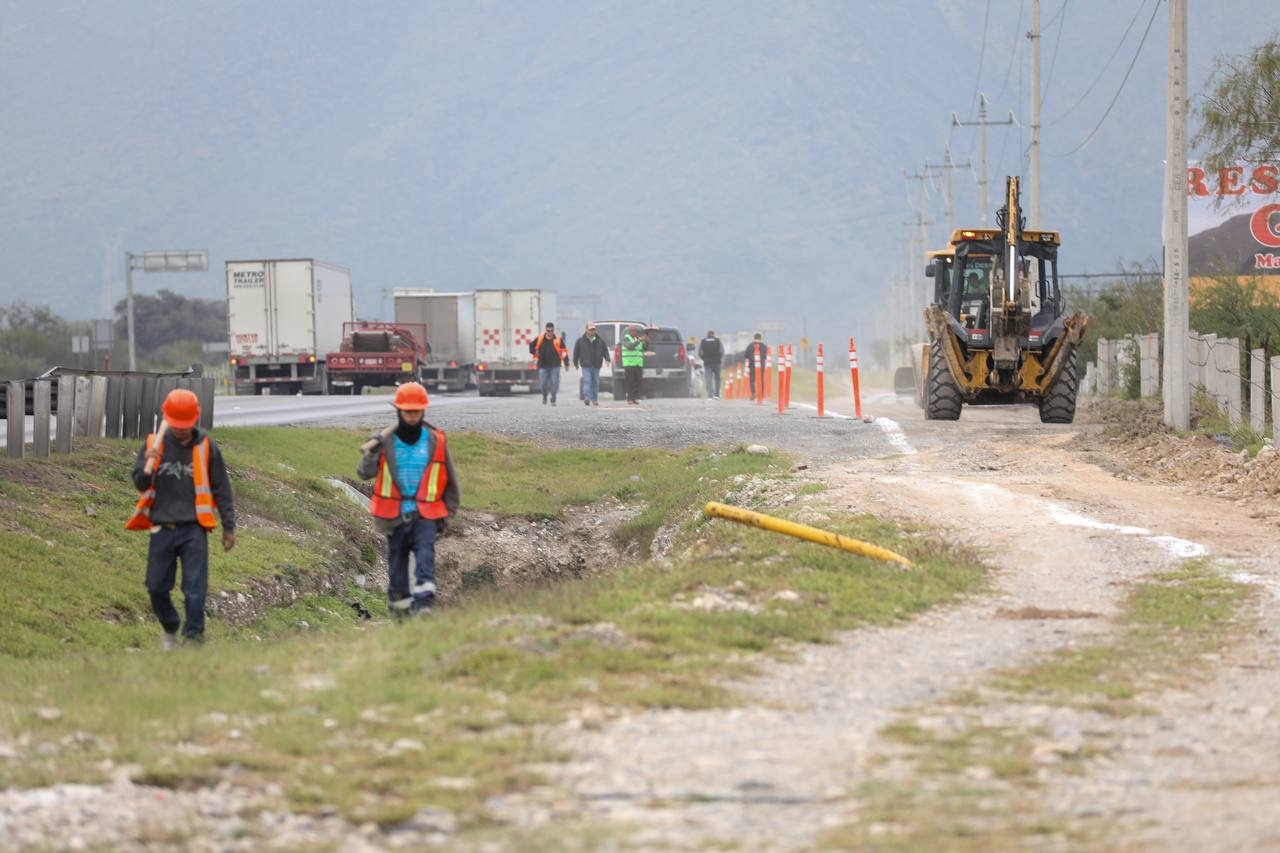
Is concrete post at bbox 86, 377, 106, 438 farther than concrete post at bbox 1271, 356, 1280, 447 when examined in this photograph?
Yes

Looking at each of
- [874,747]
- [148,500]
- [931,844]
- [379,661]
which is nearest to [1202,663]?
[874,747]

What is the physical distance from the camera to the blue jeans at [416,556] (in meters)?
11.0

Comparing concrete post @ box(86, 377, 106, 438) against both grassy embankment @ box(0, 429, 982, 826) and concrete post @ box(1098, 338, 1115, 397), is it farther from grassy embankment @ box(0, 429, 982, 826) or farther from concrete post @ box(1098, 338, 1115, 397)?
concrete post @ box(1098, 338, 1115, 397)

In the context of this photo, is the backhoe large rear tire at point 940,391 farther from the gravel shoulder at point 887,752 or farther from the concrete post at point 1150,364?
the gravel shoulder at point 887,752

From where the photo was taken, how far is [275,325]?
53.9 metres

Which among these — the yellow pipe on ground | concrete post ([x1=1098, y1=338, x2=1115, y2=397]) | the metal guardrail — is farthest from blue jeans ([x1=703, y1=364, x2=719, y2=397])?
the yellow pipe on ground

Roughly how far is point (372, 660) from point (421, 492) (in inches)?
94.9

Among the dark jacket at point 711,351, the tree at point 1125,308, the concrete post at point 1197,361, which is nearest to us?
the concrete post at point 1197,361

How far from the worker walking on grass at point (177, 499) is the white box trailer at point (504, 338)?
46.7 metres

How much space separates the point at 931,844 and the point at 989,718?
1846 millimetres

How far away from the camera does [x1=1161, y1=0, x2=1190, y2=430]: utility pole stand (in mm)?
23312

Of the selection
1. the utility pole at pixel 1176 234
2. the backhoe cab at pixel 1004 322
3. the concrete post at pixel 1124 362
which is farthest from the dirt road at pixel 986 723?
the concrete post at pixel 1124 362

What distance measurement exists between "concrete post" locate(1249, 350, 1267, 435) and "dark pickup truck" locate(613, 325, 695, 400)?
28102 millimetres

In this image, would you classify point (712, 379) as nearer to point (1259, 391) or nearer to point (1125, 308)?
point (1125, 308)
